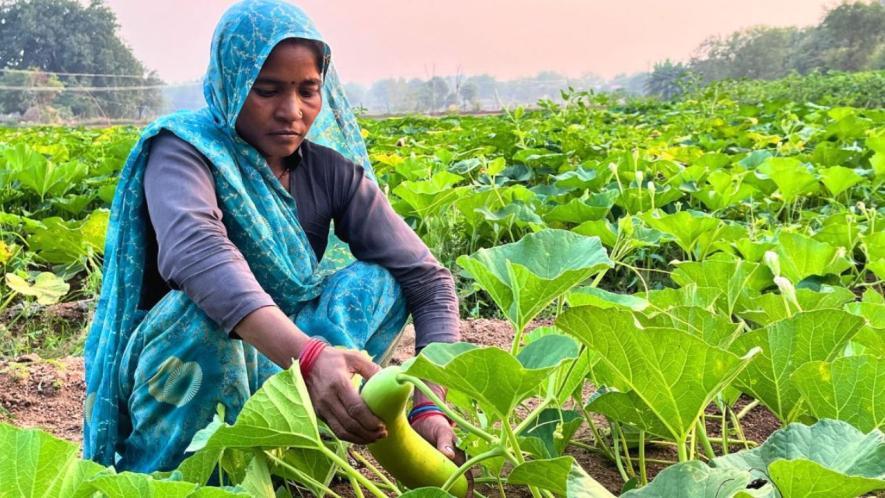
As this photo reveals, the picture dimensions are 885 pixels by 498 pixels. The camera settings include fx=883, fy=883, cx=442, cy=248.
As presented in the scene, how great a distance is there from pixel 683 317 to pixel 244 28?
3.20 ft

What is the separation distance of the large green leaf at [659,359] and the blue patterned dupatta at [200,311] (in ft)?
2.56

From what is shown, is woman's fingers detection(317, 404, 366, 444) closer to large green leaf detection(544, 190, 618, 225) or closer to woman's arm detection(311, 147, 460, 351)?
woman's arm detection(311, 147, 460, 351)

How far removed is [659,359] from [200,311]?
0.85 m

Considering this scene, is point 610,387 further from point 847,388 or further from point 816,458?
point 816,458

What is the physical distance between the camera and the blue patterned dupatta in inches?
61.6

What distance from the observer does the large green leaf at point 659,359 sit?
0.95 m

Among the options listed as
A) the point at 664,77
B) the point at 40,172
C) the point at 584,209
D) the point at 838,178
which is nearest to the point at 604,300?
the point at 584,209

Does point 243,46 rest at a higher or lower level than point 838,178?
higher

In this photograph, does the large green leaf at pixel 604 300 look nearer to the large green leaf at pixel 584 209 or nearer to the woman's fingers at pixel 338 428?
the woman's fingers at pixel 338 428

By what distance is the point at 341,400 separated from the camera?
3.97 feet

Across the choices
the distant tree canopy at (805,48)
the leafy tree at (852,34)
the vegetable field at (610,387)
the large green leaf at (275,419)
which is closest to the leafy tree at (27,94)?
the distant tree canopy at (805,48)

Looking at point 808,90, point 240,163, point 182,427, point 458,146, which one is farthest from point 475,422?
point 808,90

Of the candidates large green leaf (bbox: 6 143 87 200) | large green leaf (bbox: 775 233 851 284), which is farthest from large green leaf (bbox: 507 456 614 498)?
large green leaf (bbox: 6 143 87 200)

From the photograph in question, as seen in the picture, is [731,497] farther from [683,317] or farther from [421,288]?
[421,288]
